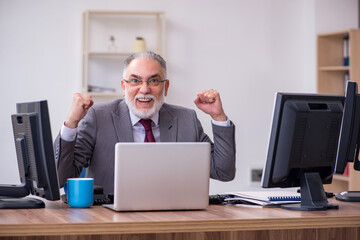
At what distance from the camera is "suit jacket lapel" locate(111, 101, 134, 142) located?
8.67 ft

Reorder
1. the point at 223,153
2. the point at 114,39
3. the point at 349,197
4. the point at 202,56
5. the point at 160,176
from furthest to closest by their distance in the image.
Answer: the point at 202,56, the point at 114,39, the point at 223,153, the point at 349,197, the point at 160,176

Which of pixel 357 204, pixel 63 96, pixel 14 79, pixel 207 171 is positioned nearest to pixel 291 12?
pixel 63 96

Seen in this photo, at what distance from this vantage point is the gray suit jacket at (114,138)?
2.55 m

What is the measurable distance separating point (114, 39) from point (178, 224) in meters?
2.92

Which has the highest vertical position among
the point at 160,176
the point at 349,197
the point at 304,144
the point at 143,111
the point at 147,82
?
the point at 147,82

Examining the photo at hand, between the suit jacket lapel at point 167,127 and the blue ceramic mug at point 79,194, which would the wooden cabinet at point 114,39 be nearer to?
the suit jacket lapel at point 167,127

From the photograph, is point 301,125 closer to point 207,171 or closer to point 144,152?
point 207,171

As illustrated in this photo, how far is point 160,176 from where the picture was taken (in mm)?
1922

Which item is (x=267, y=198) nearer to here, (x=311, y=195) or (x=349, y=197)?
(x=311, y=195)

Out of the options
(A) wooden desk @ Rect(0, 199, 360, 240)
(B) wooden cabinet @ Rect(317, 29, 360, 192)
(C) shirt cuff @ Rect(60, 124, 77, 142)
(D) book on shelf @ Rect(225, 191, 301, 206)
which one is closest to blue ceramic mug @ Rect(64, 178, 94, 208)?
(A) wooden desk @ Rect(0, 199, 360, 240)

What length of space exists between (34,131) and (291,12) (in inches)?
131

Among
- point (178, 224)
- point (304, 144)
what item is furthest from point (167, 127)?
point (178, 224)

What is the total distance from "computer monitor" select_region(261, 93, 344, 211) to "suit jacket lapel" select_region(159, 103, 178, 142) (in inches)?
30.9

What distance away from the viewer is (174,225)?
1731mm
